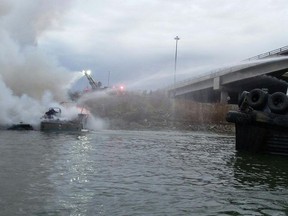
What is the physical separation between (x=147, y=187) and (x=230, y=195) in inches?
120

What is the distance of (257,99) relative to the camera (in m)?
27.8

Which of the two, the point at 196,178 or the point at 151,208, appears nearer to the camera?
→ the point at 151,208

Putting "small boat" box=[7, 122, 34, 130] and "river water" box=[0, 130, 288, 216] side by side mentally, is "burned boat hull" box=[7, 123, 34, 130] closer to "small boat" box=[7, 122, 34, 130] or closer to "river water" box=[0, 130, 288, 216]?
"small boat" box=[7, 122, 34, 130]

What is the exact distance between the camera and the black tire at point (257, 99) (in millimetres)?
27297

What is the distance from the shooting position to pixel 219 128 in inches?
2803

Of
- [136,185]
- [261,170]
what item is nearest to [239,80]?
[261,170]

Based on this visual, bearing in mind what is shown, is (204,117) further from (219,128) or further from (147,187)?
(147,187)

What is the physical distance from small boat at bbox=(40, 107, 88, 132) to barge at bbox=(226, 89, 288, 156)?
22588 millimetres

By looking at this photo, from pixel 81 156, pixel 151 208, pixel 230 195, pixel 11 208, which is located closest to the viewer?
pixel 11 208

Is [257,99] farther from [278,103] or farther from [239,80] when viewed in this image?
[239,80]

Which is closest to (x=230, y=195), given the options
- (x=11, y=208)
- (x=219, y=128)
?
(x=11, y=208)

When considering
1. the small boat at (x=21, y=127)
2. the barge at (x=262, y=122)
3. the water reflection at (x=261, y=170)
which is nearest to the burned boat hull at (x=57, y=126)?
the small boat at (x=21, y=127)

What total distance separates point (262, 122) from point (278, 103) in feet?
5.35

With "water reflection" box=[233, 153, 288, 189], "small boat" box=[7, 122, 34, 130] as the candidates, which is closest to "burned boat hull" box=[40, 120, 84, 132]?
"small boat" box=[7, 122, 34, 130]
